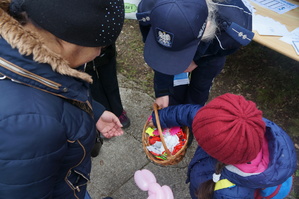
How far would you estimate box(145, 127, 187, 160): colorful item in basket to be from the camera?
6.99ft

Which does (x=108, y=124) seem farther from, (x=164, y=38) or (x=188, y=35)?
(x=188, y=35)

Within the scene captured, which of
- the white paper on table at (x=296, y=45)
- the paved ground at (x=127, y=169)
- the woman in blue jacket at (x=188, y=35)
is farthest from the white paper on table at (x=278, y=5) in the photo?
the paved ground at (x=127, y=169)

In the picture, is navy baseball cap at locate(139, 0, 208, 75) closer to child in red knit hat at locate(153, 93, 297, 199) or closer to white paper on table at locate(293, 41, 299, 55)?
child in red knit hat at locate(153, 93, 297, 199)

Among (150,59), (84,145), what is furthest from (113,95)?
(84,145)

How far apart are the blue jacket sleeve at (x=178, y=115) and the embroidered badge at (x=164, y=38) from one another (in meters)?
0.49

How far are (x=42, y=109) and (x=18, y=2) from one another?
399 millimetres

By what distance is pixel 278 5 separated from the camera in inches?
133

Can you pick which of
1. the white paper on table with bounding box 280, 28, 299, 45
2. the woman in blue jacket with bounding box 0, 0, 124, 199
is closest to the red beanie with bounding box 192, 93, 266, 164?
the woman in blue jacket with bounding box 0, 0, 124, 199

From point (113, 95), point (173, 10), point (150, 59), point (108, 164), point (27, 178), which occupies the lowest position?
point (108, 164)

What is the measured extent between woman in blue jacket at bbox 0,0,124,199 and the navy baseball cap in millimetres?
656

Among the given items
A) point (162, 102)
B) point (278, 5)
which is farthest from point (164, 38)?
point (278, 5)

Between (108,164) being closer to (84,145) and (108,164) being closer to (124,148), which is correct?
(124,148)

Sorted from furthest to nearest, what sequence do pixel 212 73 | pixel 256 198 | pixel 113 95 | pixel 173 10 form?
pixel 113 95, pixel 212 73, pixel 256 198, pixel 173 10

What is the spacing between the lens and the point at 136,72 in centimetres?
379
